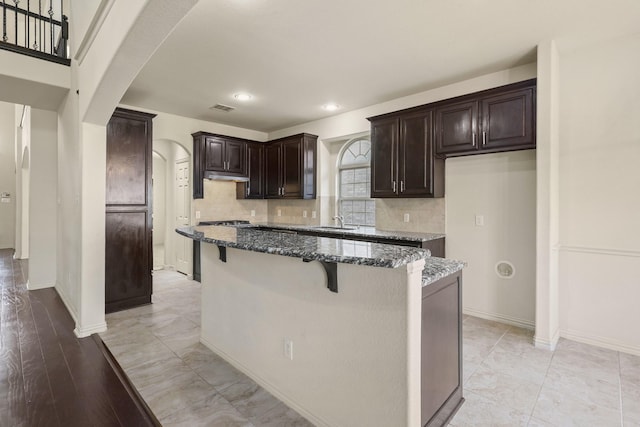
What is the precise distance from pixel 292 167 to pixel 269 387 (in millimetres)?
3762

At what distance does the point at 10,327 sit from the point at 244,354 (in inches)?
109

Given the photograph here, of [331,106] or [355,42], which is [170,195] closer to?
[331,106]

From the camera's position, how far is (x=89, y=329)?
10.2 feet

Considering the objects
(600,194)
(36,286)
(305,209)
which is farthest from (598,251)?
(36,286)

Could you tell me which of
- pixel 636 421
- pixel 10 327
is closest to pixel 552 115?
pixel 636 421

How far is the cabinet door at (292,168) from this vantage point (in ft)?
17.1

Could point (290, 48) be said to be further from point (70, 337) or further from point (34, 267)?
point (34, 267)

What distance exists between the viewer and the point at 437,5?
229 centimetres

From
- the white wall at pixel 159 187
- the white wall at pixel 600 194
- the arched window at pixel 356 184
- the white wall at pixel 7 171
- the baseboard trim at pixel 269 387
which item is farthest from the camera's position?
the white wall at pixel 7 171

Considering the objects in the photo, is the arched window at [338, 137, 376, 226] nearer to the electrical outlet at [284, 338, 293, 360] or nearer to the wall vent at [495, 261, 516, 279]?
the wall vent at [495, 261, 516, 279]

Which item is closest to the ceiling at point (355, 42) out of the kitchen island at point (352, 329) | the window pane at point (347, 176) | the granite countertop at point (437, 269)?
the window pane at point (347, 176)

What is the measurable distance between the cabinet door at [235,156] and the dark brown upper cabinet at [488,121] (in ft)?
10.7

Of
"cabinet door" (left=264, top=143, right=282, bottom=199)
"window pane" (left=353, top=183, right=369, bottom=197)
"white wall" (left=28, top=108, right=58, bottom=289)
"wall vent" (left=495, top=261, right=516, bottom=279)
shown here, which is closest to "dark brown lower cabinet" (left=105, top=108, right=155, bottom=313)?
"white wall" (left=28, top=108, right=58, bottom=289)

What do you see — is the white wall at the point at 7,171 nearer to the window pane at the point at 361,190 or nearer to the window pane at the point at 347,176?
the window pane at the point at 347,176
